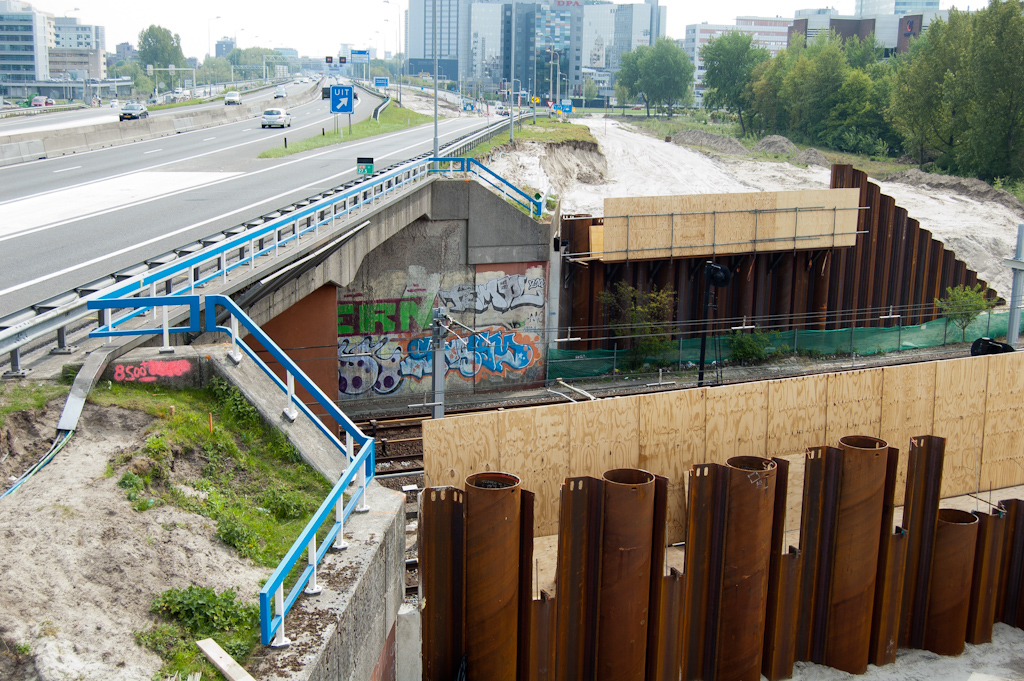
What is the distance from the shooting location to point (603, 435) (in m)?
14.4

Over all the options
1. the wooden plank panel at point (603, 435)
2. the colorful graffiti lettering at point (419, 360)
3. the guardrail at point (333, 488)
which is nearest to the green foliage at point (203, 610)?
the guardrail at point (333, 488)

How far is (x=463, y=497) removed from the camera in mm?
11016

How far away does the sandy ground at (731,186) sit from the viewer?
4528 centimetres

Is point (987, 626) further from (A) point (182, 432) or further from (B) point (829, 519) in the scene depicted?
(A) point (182, 432)

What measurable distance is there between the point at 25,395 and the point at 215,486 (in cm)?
212

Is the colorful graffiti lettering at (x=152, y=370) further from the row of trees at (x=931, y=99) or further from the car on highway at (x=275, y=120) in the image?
the row of trees at (x=931, y=99)

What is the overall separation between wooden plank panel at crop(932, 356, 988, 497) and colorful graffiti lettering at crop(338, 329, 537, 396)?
40.2ft

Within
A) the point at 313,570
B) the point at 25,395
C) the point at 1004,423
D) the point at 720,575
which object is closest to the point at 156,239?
the point at 25,395

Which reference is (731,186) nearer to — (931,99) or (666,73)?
(931,99)

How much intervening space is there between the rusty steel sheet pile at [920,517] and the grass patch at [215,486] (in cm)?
1023

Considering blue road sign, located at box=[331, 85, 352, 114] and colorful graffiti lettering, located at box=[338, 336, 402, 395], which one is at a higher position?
blue road sign, located at box=[331, 85, 352, 114]

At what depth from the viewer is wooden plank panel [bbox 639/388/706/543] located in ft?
48.1

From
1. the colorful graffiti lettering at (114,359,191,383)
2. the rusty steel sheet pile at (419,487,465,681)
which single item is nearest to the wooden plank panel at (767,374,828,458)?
the rusty steel sheet pile at (419,487,465,681)

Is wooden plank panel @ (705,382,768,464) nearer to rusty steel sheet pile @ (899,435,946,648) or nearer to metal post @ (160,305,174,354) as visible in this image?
rusty steel sheet pile @ (899,435,946,648)
